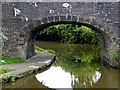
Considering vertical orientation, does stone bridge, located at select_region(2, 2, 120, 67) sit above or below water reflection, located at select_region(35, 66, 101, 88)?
above

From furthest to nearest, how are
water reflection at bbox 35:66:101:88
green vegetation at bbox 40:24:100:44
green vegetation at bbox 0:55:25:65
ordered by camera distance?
1. green vegetation at bbox 40:24:100:44
2. green vegetation at bbox 0:55:25:65
3. water reflection at bbox 35:66:101:88

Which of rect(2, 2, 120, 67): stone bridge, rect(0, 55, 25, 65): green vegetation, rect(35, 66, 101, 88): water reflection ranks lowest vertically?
rect(35, 66, 101, 88): water reflection

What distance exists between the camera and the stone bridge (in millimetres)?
7656

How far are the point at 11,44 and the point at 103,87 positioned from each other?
4255 millimetres

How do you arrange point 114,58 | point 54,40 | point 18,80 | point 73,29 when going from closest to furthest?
point 18,80 < point 114,58 < point 73,29 < point 54,40

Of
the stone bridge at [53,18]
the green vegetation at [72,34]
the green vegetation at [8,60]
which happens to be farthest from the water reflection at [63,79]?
the green vegetation at [72,34]

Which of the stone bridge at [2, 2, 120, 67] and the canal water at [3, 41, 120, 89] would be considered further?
the stone bridge at [2, 2, 120, 67]

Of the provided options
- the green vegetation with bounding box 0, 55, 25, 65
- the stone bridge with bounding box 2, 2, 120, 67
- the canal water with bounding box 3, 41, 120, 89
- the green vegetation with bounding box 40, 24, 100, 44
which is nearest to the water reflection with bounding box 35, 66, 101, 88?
the canal water with bounding box 3, 41, 120, 89

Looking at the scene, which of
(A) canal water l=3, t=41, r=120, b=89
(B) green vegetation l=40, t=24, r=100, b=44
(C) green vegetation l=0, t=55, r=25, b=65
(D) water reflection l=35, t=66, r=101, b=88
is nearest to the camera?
(A) canal water l=3, t=41, r=120, b=89

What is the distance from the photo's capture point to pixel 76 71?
25.4 ft

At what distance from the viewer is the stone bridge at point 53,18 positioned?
25.1 ft

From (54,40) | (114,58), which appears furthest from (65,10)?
(54,40)

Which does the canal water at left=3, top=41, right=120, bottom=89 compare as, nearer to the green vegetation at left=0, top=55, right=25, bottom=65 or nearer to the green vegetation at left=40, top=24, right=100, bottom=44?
the green vegetation at left=0, top=55, right=25, bottom=65

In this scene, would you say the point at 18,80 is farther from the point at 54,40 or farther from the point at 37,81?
the point at 54,40
